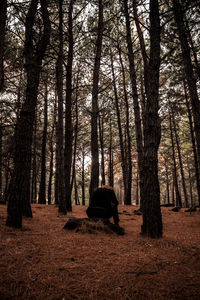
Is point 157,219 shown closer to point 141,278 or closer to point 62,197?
point 141,278

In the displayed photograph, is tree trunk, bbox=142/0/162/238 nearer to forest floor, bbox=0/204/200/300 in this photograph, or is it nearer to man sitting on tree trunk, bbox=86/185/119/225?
forest floor, bbox=0/204/200/300

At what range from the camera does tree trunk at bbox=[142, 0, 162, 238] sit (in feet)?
11.9

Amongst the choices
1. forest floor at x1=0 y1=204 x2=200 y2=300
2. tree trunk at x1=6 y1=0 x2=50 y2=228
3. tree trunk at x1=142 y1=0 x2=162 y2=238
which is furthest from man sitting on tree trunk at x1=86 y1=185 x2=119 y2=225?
tree trunk at x1=6 y1=0 x2=50 y2=228

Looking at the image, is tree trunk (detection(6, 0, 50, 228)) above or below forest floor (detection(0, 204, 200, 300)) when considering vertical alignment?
above

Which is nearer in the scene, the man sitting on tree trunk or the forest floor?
the forest floor

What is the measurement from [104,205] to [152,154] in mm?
2242

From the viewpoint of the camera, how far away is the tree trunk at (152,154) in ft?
11.9

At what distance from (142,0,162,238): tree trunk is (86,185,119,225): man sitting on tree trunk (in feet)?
3.87

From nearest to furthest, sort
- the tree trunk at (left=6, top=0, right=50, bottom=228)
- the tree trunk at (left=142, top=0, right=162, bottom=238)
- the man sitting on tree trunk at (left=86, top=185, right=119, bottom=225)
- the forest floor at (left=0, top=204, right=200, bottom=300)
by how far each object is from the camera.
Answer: the forest floor at (left=0, top=204, right=200, bottom=300) < the tree trunk at (left=142, top=0, right=162, bottom=238) < the tree trunk at (left=6, top=0, right=50, bottom=228) < the man sitting on tree trunk at (left=86, top=185, right=119, bottom=225)

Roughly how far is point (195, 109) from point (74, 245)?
5.66m

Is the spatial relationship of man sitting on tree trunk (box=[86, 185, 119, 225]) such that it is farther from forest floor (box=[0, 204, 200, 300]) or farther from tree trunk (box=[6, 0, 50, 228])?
tree trunk (box=[6, 0, 50, 228])

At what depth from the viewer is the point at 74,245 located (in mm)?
2762

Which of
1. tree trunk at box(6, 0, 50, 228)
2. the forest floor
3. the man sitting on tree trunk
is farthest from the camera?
the man sitting on tree trunk

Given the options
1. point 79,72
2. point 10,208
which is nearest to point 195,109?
point 10,208
